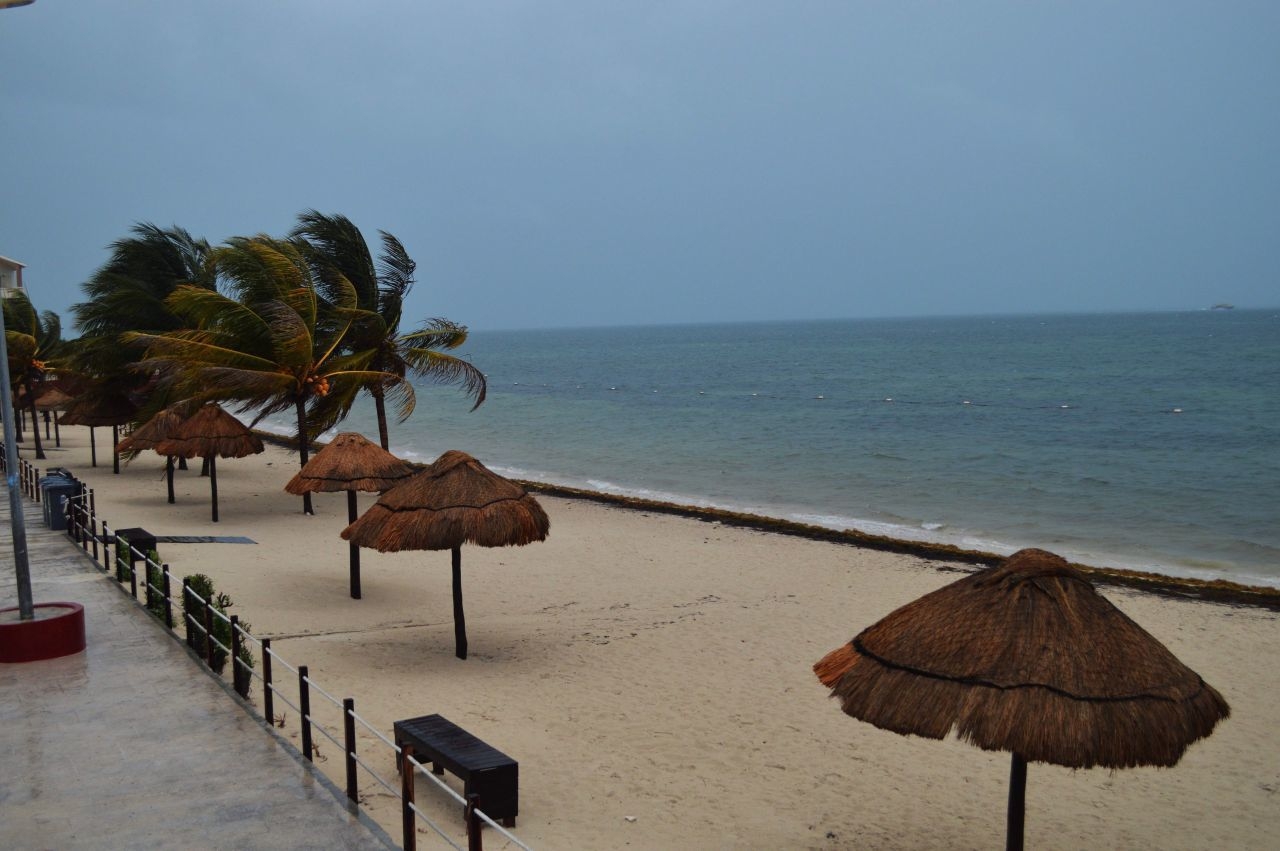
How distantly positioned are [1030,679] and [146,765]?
5.23 meters

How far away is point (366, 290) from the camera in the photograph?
22062mm

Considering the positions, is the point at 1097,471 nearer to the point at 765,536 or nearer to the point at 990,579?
the point at 765,536

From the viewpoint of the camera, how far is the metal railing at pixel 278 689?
5578mm

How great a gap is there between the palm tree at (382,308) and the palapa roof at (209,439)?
3.47 m

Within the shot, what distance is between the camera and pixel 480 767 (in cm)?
672

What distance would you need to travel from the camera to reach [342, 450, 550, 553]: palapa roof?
34.2ft

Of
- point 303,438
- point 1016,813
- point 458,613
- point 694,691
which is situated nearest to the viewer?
point 1016,813

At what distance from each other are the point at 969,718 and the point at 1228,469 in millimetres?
28053

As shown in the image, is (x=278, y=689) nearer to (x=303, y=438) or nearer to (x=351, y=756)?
(x=351, y=756)

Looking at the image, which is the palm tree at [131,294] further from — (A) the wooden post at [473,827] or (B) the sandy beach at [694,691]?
(A) the wooden post at [473,827]

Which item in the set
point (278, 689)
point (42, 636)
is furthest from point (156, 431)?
point (278, 689)

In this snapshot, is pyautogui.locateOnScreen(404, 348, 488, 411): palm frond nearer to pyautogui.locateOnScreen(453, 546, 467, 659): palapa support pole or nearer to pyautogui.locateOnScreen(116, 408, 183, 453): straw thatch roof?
pyautogui.locateOnScreen(116, 408, 183, 453): straw thatch roof

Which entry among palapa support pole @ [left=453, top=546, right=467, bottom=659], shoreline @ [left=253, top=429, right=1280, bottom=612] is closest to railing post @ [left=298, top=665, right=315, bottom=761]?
palapa support pole @ [left=453, top=546, right=467, bottom=659]

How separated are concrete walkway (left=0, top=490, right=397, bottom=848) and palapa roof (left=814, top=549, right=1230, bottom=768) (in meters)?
2.83
